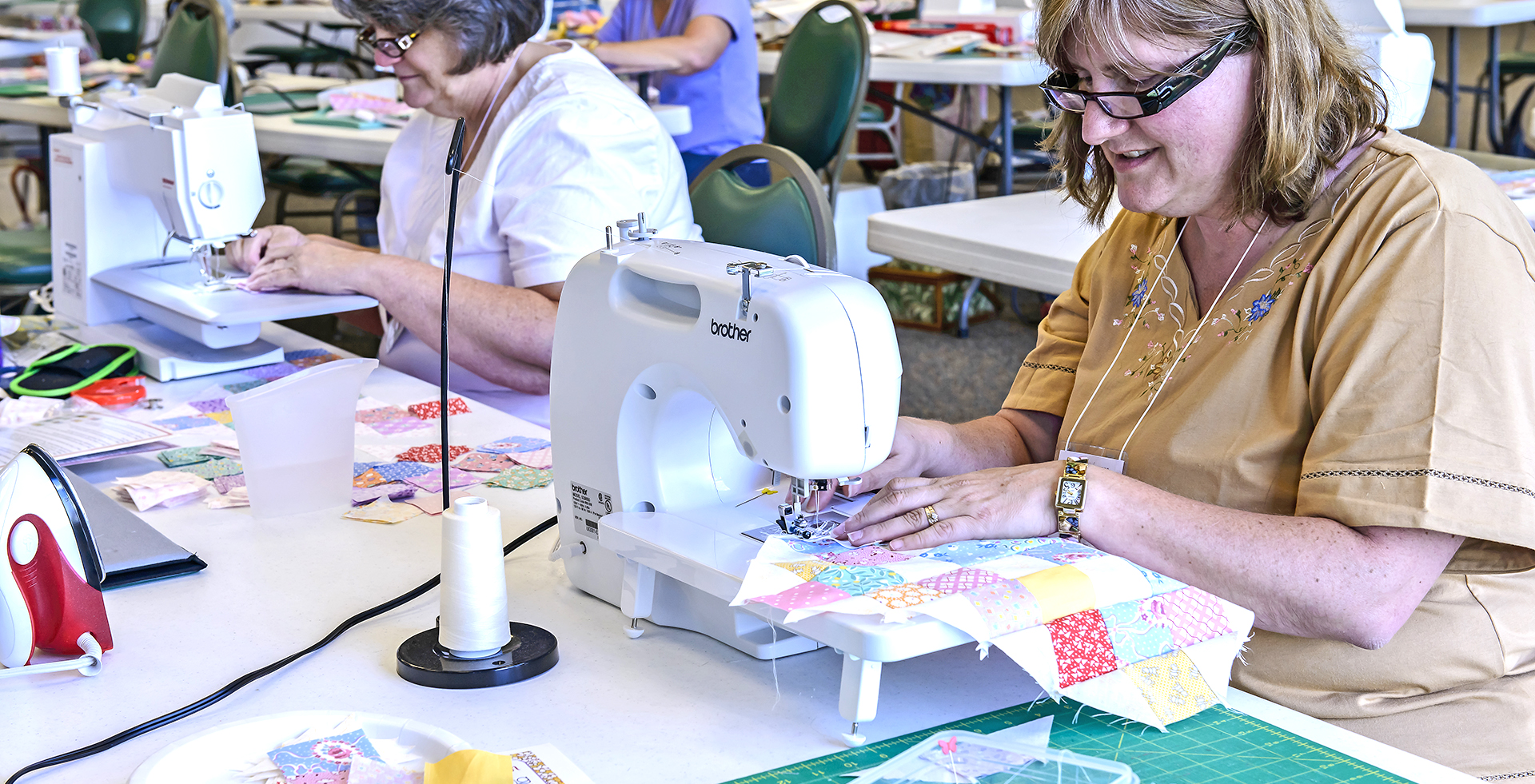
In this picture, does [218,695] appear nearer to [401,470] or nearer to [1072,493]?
[401,470]

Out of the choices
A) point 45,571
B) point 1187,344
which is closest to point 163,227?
point 45,571

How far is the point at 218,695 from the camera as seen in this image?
39.8 inches

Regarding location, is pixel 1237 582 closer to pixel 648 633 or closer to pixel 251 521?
pixel 648 633

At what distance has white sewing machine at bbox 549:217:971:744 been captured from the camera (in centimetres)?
98

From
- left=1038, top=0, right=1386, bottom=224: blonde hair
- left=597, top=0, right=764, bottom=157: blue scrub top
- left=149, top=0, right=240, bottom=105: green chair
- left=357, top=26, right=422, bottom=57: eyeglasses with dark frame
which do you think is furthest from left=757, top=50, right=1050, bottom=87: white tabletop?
left=1038, top=0, right=1386, bottom=224: blonde hair

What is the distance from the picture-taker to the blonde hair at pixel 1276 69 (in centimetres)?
117

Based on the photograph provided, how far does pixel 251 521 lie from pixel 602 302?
52 cm

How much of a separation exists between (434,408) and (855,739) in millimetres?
1038

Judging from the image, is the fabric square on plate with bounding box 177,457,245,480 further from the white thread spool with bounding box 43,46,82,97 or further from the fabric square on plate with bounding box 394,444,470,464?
the white thread spool with bounding box 43,46,82,97

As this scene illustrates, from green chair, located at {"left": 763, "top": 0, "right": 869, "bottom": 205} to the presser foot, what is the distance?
271cm

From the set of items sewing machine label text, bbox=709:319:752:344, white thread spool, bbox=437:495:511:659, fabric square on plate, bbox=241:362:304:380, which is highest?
sewing machine label text, bbox=709:319:752:344

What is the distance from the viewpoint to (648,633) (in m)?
1.14

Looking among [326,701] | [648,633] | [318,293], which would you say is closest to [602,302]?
[648,633]

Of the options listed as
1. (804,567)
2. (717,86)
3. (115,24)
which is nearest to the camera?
(804,567)
